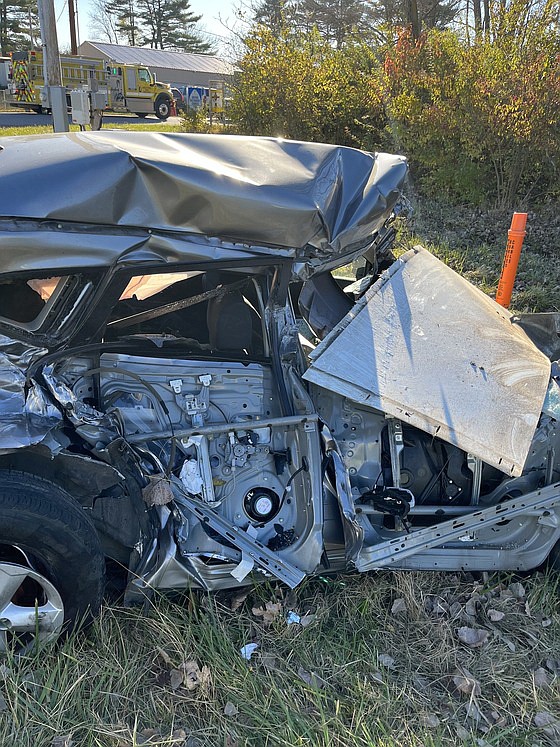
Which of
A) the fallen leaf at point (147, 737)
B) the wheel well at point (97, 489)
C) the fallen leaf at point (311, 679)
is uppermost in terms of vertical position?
the wheel well at point (97, 489)

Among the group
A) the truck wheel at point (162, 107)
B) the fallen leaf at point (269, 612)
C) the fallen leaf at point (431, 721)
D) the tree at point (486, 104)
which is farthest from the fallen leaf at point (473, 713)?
the truck wheel at point (162, 107)

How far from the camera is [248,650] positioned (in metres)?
2.46

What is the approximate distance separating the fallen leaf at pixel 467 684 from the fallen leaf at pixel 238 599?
36.4 inches

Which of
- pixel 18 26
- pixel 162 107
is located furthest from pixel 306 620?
pixel 18 26

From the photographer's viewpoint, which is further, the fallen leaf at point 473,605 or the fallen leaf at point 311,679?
the fallen leaf at point 473,605

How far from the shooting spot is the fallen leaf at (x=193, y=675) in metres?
2.31

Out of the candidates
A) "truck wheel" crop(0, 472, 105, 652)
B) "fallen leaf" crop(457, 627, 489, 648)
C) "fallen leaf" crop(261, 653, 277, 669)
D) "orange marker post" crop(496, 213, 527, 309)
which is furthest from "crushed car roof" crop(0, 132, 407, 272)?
"orange marker post" crop(496, 213, 527, 309)

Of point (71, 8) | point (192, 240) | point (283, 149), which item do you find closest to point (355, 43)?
point (283, 149)

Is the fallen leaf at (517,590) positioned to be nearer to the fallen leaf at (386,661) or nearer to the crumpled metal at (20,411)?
the fallen leaf at (386,661)

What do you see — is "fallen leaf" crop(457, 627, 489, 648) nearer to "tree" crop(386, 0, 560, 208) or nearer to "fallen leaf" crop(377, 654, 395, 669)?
"fallen leaf" crop(377, 654, 395, 669)

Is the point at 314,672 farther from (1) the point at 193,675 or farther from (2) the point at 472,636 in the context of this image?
(2) the point at 472,636

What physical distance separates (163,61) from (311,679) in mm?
51438

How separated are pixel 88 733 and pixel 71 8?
100 ft

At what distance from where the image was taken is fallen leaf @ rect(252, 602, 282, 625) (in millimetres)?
2594
